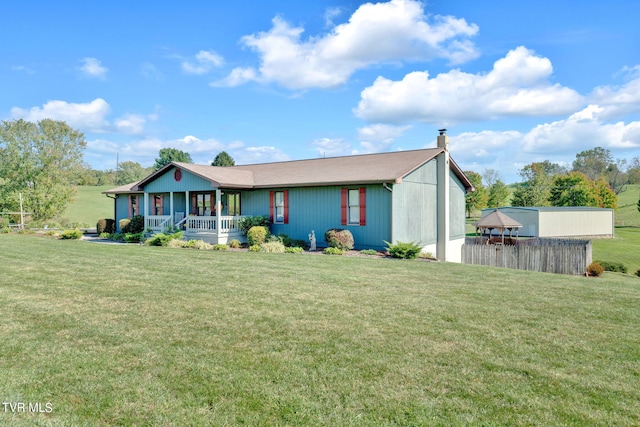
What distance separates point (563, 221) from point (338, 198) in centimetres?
2906

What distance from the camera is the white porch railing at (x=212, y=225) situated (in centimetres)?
2009

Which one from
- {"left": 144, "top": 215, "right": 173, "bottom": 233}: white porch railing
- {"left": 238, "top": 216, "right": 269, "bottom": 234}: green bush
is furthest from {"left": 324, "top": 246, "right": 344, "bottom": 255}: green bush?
{"left": 144, "top": 215, "right": 173, "bottom": 233}: white porch railing

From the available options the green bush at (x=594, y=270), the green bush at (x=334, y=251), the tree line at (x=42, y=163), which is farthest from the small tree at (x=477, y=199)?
the green bush at (x=334, y=251)

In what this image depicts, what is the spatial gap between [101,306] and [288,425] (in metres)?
5.10

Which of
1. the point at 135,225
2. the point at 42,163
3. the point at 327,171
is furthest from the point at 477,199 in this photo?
the point at 42,163

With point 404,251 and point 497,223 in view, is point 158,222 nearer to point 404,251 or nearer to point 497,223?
point 404,251

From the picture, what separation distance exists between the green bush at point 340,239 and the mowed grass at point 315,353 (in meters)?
7.82

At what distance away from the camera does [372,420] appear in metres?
3.42

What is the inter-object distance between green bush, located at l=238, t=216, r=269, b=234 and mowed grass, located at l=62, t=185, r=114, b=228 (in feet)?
99.3

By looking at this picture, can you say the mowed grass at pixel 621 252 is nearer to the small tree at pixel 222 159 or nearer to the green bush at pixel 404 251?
the green bush at pixel 404 251

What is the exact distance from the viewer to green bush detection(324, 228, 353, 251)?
680 inches

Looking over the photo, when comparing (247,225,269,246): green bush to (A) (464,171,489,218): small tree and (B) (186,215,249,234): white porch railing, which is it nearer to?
(B) (186,215,249,234): white porch railing

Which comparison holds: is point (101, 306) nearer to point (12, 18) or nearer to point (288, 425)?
point (288, 425)

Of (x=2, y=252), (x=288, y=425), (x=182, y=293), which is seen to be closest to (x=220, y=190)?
(x=2, y=252)
